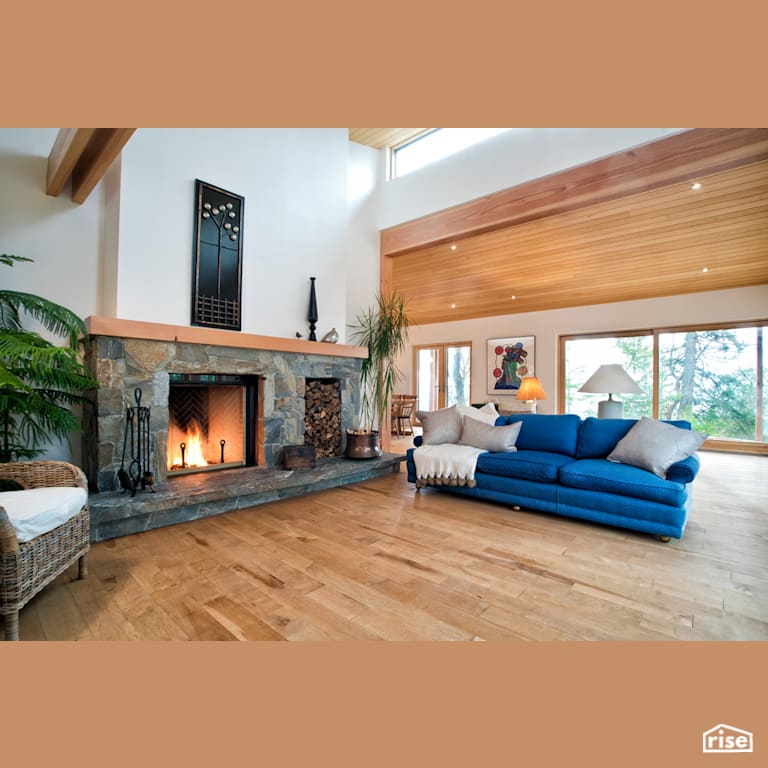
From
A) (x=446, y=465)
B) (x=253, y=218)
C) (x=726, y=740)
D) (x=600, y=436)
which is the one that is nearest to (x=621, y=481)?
(x=600, y=436)

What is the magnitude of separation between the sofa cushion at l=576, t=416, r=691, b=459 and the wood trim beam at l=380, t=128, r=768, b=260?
2032 mm

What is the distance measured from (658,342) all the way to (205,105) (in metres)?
7.77

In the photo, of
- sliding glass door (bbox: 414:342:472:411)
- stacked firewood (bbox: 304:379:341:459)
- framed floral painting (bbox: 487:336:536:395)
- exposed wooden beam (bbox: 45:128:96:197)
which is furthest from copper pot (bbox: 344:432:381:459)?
sliding glass door (bbox: 414:342:472:411)

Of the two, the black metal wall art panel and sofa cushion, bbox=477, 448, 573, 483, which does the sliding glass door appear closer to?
sofa cushion, bbox=477, 448, 573, 483

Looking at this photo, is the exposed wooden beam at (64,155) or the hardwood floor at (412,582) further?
the exposed wooden beam at (64,155)

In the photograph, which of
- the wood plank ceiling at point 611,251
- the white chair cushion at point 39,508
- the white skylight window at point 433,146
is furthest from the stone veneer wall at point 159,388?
the white skylight window at point 433,146

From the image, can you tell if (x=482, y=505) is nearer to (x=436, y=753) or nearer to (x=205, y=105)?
(x=436, y=753)

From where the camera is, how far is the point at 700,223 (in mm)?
4617

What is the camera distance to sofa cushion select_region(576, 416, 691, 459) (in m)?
3.40

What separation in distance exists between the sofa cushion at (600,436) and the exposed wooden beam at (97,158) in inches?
148

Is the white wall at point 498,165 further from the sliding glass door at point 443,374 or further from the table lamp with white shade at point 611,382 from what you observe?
the sliding glass door at point 443,374

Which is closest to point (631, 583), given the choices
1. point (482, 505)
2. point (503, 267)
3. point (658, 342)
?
point (482, 505)

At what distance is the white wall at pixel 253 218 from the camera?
3.24 metres

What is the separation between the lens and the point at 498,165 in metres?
4.36
